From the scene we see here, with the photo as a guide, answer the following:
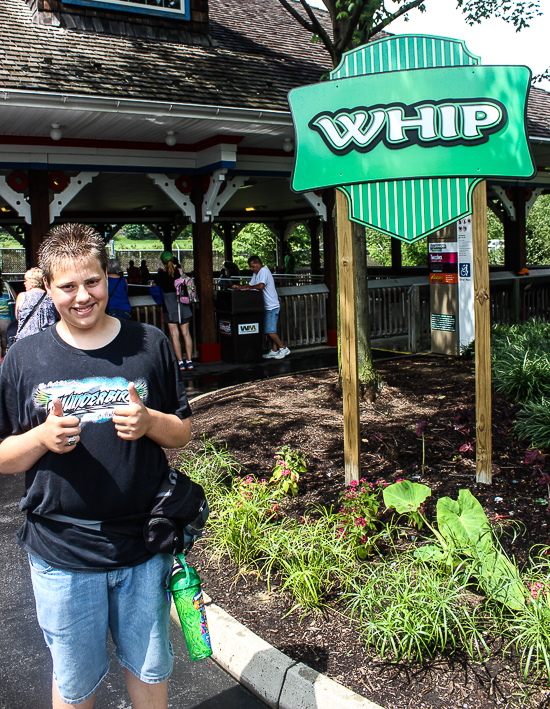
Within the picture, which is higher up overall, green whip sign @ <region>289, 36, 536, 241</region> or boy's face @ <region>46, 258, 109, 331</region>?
green whip sign @ <region>289, 36, 536, 241</region>

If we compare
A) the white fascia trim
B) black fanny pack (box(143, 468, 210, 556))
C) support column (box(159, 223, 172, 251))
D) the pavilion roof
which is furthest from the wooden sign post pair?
support column (box(159, 223, 172, 251))

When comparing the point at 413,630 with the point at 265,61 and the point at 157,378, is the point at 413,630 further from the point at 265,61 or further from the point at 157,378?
the point at 265,61

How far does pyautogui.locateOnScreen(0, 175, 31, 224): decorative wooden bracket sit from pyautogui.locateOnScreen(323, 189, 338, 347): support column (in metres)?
5.21

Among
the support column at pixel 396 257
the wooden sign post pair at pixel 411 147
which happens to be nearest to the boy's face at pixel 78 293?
the wooden sign post pair at pixel 411 147

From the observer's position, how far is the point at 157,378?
2.24m

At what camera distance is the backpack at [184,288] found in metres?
10.3

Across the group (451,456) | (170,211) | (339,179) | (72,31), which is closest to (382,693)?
(451,456)

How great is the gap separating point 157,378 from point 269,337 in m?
9.61

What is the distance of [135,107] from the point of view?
8.52m

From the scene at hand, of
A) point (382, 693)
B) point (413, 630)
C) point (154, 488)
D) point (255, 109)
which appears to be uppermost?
point (255, 109)

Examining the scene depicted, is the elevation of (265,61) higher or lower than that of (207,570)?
higher

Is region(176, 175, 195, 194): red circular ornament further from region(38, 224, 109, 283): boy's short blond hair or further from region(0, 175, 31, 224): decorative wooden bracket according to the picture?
region(38, 224, 109, 283): boy's short blond hair

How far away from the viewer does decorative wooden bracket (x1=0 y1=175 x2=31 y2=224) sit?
378 inches

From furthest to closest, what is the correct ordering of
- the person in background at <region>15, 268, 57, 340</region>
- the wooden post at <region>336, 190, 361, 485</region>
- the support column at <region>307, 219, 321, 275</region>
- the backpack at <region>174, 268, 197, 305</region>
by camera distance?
the support column at <region>307, 219, 321, 275</region>
the backpack at <region>174, 268, 197, 305</region>
the person in background at <region>15, 268, 57, 340</region>
the wooden post at <region>336, 190, 361, 485</region>
